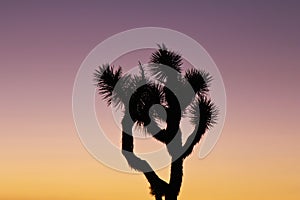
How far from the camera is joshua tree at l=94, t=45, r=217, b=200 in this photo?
2023cm

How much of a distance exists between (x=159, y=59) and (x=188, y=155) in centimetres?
378

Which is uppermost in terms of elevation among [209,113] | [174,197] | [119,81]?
[119,81]

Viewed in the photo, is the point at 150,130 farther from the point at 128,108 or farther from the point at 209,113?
the point at 209,113

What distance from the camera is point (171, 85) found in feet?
69.2

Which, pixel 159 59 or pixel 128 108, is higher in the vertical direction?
pixel 159 59

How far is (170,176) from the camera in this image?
21.0 meters

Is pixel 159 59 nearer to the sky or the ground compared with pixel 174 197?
nearer to the sky

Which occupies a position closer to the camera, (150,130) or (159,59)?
(150,130)

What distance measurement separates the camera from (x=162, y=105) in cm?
2053

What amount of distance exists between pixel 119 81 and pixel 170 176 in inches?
157

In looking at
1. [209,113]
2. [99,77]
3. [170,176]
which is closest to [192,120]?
[209,113]

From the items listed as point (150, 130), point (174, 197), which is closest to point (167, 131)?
point (150, 130)

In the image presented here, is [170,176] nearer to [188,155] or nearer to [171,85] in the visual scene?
[188,155]

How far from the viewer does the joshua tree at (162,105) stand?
2023 centimetres
